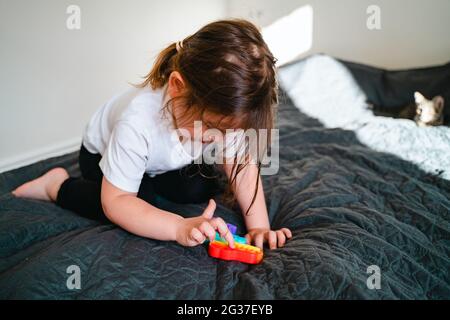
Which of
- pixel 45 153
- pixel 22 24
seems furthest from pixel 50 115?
pixel 22 24

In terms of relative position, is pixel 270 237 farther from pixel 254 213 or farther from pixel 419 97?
pixel 419 97

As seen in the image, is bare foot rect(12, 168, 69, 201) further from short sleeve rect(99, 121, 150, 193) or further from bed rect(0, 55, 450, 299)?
short sleeve rect(99, 121, 150, 193)

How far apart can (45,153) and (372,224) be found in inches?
56.2

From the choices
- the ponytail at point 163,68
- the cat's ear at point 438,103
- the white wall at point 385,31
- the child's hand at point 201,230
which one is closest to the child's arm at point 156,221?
the child's hand at point 201,230

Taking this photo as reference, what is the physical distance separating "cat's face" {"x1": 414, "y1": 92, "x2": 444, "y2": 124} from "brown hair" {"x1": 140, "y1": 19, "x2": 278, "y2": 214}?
91cm

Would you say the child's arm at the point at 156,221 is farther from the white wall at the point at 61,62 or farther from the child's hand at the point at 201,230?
the white wall at the point at 61,62

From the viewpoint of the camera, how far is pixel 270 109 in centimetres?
72

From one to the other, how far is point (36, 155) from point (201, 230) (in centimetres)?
127

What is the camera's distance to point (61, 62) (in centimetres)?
163

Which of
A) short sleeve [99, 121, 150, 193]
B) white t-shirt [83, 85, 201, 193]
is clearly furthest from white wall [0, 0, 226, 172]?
short sleeve [99, 121, 150, 193]

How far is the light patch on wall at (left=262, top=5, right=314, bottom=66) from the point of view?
2111 millimetres

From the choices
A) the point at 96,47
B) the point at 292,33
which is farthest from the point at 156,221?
the point at 292,33

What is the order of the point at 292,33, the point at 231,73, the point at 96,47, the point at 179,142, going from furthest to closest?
the point at 292,33
the point at 96,47
the point at 179,142
the point at 231,73

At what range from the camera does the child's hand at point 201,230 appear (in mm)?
673
